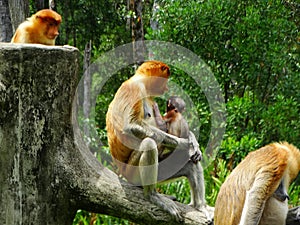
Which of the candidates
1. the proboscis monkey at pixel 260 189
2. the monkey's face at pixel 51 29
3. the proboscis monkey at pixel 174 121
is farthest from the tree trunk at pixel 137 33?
the proboscis monkey at pixel 260 189

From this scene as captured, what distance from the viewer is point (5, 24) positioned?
6.63 m

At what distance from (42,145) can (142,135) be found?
0.87m

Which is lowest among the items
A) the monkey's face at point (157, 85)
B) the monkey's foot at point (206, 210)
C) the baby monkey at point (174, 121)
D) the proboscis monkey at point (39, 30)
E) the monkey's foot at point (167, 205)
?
the monkey's foot at point (206, 210)

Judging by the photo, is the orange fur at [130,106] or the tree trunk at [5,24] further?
the tree trunk at [5,24]

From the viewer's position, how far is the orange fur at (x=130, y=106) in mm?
3799

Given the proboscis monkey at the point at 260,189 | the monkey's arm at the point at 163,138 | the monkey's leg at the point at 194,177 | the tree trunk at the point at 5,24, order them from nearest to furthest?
the proboscis monkey at the point at 260,189, the monkey's arm at the point at 163,138, the monkey's leg at the point at 194,177, the tree trunk at the point at 5,24

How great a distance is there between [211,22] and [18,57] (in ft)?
15.1

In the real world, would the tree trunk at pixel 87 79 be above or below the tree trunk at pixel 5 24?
below

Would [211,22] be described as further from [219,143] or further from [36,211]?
[36,211]

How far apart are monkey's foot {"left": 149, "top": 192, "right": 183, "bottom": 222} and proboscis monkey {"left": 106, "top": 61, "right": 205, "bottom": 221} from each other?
97 millimetres

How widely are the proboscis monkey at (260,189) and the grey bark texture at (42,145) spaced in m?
0.63

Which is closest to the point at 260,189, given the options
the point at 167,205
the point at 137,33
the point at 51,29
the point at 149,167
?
the point at 167,205

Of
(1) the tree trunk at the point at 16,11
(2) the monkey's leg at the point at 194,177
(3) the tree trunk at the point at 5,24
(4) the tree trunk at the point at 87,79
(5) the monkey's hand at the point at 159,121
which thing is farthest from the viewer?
(4) the tree trunk at the point at 87,79

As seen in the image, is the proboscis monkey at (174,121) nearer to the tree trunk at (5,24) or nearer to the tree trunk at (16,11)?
the tree trunk at (16,11)
